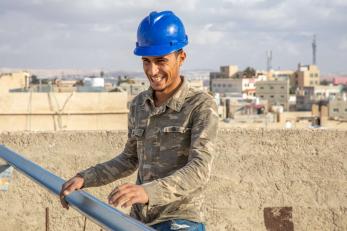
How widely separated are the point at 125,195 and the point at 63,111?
10.9 m

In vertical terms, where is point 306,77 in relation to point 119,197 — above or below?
below

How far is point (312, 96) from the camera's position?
88.0 metres

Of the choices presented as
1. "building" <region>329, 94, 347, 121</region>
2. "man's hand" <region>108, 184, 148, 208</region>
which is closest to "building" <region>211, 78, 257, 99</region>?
"building" <region>329, 94, 347, 121</region>

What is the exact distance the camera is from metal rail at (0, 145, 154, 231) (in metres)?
1.41

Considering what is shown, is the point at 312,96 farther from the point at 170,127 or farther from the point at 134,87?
the point at 170,127

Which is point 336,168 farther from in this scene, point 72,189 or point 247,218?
point 72,189

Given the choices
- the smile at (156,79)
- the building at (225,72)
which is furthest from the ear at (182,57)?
the building at (225,72)

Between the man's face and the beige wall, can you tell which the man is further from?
the beige wall

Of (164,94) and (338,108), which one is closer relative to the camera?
(164,94)

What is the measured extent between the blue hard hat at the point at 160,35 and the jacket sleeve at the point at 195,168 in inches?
8.7

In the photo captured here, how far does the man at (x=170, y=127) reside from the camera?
1976 mm

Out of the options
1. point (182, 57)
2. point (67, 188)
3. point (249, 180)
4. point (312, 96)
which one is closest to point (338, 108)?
point (312, 96)

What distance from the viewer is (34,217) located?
161 inches

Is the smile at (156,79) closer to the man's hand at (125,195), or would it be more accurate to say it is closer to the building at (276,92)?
the man's hand at (125,195)
